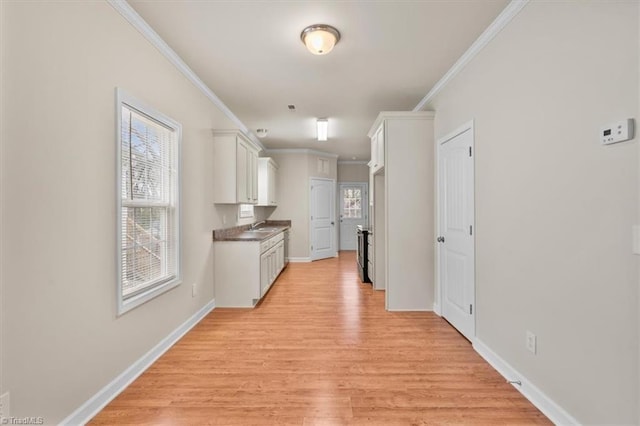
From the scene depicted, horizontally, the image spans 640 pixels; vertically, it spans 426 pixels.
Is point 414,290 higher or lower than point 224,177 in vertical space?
lower

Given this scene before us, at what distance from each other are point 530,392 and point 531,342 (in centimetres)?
31

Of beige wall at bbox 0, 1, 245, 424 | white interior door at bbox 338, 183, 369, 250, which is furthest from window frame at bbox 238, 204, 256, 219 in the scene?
white interior door at bbox 338, 183, 369, 250

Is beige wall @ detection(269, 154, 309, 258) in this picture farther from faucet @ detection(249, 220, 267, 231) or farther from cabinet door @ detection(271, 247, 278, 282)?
cabinet door @ detection(271, 247, 278, 282)

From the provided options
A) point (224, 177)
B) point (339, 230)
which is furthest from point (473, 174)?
point (339, 230)

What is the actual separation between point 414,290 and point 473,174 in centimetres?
162

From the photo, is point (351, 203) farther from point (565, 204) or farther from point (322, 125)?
point (565, 204)

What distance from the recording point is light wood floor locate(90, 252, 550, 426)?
5.83ft

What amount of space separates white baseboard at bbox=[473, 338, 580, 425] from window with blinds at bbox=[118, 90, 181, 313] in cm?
275

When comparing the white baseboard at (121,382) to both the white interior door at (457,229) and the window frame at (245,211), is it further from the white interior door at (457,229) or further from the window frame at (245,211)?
the white interior door at (457,229)

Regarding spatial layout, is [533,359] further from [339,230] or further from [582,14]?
[339,230]

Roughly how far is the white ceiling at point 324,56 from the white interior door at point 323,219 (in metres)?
3.19

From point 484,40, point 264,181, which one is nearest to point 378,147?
point 484,40

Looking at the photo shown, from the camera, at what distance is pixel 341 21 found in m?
2.28

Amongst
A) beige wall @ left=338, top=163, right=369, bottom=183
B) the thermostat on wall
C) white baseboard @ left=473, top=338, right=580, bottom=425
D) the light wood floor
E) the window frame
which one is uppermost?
beige wall @ left=338, top=163, right=369, bottom=183
